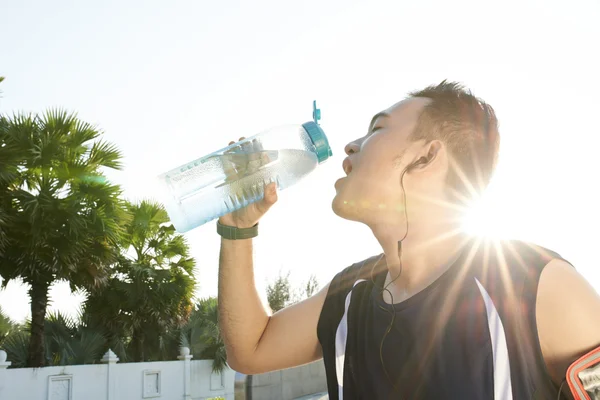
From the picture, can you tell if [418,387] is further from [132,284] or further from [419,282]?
[132,284]

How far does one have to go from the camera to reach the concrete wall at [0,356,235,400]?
514 inches

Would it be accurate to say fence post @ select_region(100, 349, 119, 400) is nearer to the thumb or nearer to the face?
the thumb

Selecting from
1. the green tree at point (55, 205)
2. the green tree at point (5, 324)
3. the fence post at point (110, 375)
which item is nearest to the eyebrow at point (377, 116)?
the green tree at point (55, 205)

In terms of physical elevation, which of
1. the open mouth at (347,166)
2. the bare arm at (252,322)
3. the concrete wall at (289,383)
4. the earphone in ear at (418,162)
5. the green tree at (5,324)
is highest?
the green tree at (5,324)

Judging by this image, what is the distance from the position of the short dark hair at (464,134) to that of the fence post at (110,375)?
15.1 m

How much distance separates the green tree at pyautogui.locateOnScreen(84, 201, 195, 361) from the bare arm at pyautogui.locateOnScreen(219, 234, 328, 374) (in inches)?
554

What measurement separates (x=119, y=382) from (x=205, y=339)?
468 centimetres

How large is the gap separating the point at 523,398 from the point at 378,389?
38 centimetres

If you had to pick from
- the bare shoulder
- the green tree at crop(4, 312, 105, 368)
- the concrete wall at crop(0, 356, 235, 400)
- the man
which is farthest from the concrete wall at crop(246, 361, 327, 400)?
the green tree at crop(4, 312, 105, 368)

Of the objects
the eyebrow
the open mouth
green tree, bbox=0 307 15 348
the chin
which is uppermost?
green tree, bbox=0 307 15 348

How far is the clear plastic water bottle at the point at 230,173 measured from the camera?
7.71ft

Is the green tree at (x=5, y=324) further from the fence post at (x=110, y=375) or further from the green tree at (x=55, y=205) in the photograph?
the green tree at (x=55, y=205)

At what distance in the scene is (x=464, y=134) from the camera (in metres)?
1.66

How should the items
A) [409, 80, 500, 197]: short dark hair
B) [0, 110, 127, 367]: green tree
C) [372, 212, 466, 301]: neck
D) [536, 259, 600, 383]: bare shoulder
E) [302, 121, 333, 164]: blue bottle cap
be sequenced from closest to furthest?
[536, 259, 600, 383]: bare shoulder, [372, 212, 466, 301]: neck, [409, 80, 500, 197]: short dark hair, [302, 121, 333, 164]: blue bottle cap, [0, 110, 127, 367]: green tree
